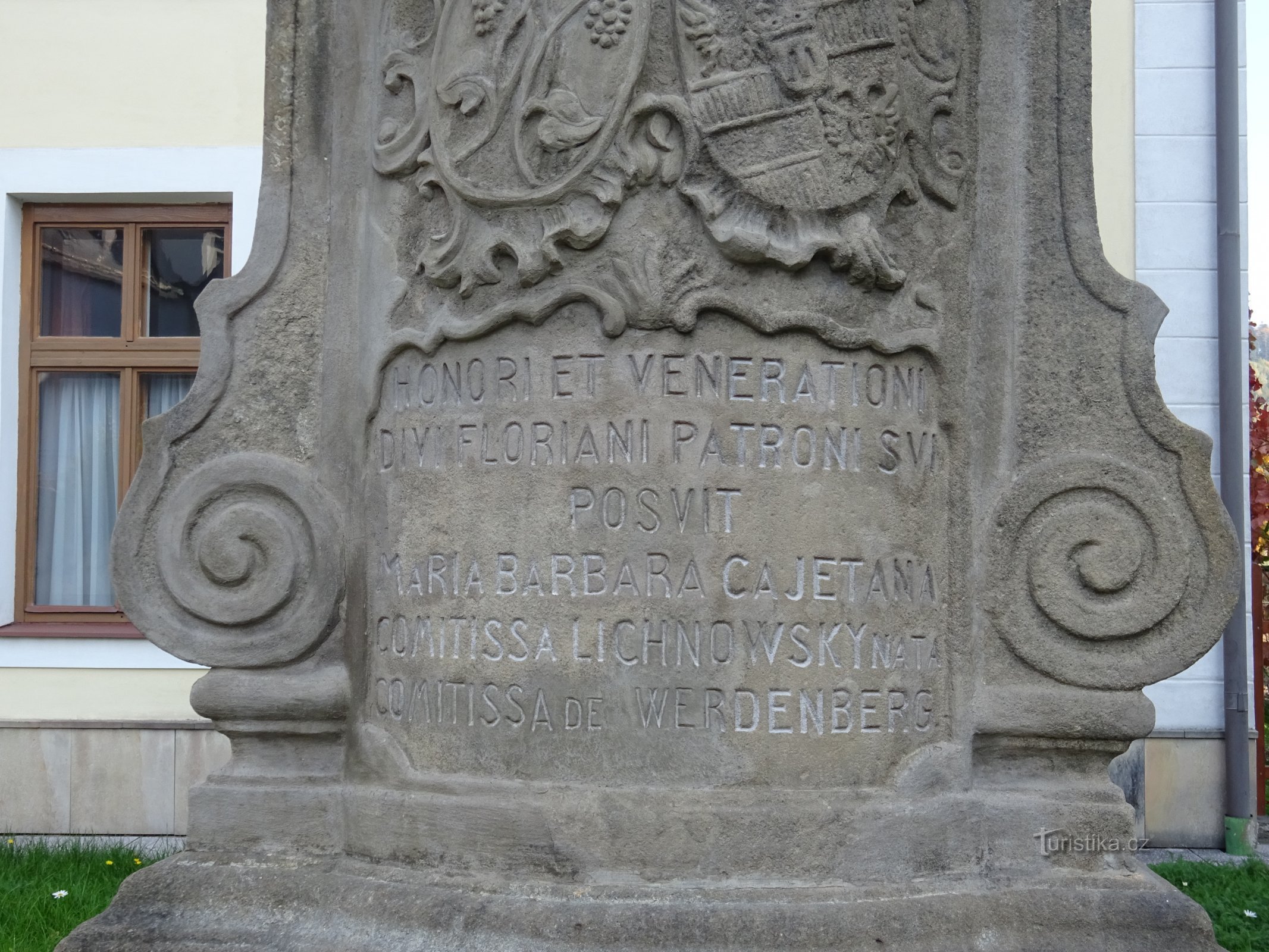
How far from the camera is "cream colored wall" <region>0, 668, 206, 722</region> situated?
6.14m

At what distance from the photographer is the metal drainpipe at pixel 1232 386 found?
5887 mm

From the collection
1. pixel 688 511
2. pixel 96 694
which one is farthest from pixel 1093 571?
pixel 96 694

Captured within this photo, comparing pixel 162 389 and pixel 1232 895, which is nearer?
pixel 1232 895

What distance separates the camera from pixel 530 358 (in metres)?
2.69

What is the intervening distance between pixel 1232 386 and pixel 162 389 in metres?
5.43

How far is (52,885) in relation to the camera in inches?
188

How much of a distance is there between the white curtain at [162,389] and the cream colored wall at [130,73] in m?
1.21

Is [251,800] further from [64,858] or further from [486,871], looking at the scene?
[64,858]

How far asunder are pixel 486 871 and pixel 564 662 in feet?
1.47

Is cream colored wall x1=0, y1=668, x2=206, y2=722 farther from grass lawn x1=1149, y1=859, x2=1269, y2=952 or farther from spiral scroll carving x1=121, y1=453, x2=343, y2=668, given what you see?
grass lawn x1=1149, y1=859, x2=1269, y2=952

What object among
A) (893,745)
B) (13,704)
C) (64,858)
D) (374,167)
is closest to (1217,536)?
(893,745)

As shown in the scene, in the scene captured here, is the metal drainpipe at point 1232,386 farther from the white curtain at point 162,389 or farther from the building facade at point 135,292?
the white curtain at point 162,389

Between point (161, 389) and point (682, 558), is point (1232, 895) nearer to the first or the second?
point (682, 558)

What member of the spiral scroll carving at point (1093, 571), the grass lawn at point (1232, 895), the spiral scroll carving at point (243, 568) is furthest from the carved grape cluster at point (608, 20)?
the grass lawn at point (1232, 895)
